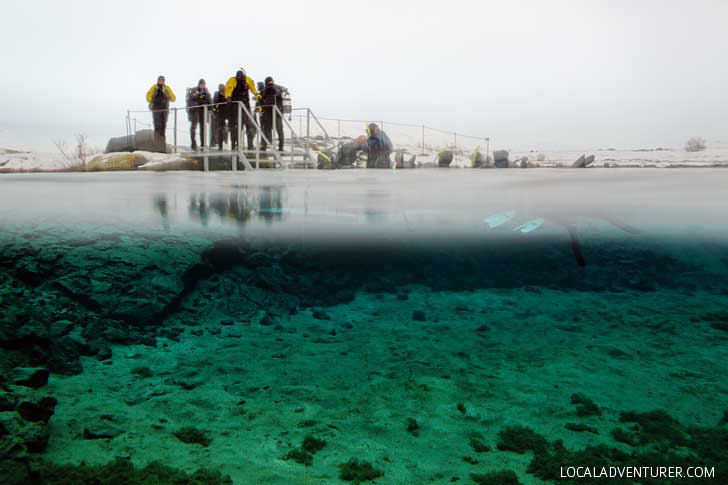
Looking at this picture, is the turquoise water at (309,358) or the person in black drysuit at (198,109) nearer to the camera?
the turquoise water at (309,358)

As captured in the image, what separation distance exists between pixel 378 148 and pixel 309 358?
7.57 ft

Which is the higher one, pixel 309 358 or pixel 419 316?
pixel 309 358

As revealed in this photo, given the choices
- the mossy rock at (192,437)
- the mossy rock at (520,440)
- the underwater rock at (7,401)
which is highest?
the underwater rock at (7,401)

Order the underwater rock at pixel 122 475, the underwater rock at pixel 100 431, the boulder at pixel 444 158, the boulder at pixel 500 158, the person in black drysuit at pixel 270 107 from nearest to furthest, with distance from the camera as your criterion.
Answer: the underwater rock at pixel 122 475 → the underwater rock at pixel 100 431 → the boulder at pixel 500 158 → the boulder at pixel 444 158 → the person in black drysuit at pixel 270 107

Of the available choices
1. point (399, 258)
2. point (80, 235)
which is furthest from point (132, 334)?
point (399, 258)

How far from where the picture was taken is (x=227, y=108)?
5.37m

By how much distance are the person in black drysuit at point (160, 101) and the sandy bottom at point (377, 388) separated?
7.76ft

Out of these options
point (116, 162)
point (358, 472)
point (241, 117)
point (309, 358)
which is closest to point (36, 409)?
point (358, 472)

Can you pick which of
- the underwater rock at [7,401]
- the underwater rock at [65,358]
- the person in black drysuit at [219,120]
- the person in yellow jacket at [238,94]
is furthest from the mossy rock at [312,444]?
the person in black drysuit at [219,120]

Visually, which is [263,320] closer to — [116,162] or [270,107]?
[270,107]

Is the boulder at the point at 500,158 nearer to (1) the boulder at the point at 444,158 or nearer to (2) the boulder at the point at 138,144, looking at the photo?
(1) the boulder at the point at 444,158

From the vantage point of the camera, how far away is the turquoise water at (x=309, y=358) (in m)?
2.29

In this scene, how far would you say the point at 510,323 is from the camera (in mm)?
5953

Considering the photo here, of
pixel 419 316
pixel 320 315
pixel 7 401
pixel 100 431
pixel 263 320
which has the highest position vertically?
pixel 7 401
